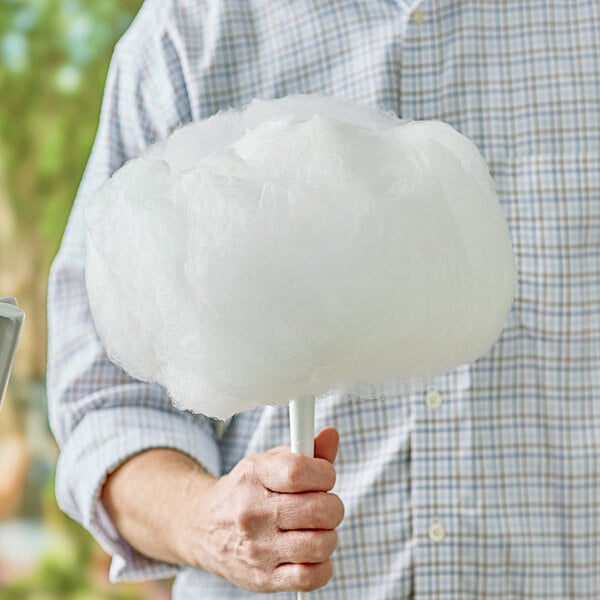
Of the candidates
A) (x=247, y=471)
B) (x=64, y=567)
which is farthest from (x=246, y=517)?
(x=64, y=567)

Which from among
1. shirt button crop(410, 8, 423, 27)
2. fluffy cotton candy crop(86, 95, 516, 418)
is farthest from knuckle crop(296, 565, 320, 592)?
shirt button crop(410, 8, 423, 27)

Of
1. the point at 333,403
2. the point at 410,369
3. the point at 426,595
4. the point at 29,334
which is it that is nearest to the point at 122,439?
the point at 333,403

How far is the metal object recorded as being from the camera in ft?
1.44

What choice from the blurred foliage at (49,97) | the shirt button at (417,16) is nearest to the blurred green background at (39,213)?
the blurred foliage at (49,97)

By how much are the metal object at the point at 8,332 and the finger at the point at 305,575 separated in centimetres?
38

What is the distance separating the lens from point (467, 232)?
0.66m

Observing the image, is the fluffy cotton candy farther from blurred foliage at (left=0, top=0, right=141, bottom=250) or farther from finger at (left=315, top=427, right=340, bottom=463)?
blurred foliage at (left=0, top=0, right=141, bottom=250)

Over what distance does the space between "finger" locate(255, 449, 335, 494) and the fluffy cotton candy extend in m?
0.07

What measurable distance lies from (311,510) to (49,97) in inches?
55.4

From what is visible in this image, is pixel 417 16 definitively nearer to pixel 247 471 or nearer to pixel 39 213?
Result: pixel 247 471

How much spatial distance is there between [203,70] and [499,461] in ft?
1.84

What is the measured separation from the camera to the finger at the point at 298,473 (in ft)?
2.43

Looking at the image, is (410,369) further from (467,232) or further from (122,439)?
(122,439)

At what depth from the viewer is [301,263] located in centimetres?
61
